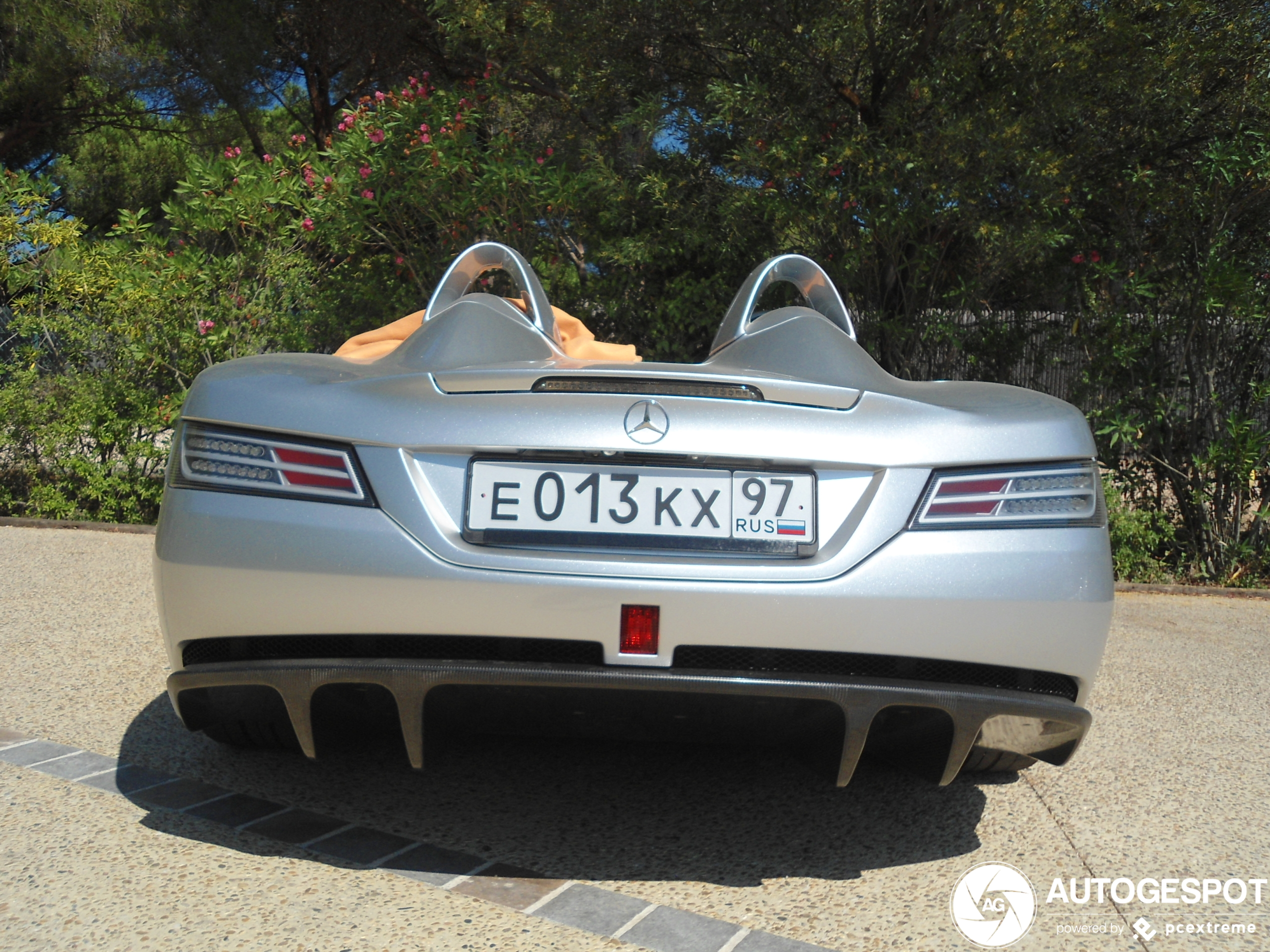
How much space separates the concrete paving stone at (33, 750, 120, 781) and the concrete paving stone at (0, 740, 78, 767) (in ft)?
0.11

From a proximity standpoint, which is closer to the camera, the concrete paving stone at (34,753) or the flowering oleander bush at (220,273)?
the concrete paving stone at (34,753)

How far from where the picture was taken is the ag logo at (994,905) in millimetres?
1837

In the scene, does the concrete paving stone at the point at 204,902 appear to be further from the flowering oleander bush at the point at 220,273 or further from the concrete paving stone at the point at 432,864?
the flowering oleander bush at the point at 220,273

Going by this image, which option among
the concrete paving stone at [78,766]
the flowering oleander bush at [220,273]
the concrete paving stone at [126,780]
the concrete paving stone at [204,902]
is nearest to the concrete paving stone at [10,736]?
the concrete paving stone at [78,766]

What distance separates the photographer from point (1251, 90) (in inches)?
217

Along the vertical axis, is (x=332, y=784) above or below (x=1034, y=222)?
below

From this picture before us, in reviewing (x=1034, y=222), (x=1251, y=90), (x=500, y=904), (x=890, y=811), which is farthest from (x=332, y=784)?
(x=1251, y=90)

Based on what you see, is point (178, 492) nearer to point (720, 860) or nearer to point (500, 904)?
point (500, 904)

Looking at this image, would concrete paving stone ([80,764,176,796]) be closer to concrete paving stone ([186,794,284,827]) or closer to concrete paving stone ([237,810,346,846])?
concrete paving stone ([186,794,284,827])

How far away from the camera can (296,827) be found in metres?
2.19

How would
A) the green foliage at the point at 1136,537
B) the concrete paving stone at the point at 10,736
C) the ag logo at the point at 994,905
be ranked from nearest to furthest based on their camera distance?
the ag logo at the point at 994,905 < the concrete paving stone at the point at 10,736 < the green foliage at the point at 1136,537

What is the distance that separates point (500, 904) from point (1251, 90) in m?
5.81

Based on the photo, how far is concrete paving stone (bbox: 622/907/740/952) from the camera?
1721 mm

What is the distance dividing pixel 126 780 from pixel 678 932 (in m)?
1.44
